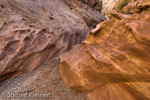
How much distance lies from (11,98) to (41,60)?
178cm

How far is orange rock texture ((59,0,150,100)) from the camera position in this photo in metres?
1.78

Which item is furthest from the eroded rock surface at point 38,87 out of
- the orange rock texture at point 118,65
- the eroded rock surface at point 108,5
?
the eroded rock surface at point 108,5

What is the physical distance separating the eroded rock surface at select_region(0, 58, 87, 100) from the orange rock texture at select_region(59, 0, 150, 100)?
0.90ft

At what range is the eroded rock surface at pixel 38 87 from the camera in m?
2.67

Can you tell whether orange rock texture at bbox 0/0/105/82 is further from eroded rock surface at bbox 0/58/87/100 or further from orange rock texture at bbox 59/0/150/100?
orange rock texture at bbox 59/0/150/100

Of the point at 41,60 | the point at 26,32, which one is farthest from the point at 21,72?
the point at 26,32

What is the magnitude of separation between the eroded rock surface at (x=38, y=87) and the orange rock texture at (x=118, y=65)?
0.90 ft

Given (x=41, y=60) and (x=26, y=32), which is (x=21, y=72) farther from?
(x=26, y=32)

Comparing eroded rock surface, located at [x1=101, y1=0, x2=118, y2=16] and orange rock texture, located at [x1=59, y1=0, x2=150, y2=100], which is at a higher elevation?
eroded rock surface, located at [x1=101, y1=0, x2=118, y2=16]

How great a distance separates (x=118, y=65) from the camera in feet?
6.72

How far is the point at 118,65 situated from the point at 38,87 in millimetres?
2636

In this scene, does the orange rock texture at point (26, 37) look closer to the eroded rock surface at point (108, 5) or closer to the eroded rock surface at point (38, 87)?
the eroded rock surface at point (38, 87)

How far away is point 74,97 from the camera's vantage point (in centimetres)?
266

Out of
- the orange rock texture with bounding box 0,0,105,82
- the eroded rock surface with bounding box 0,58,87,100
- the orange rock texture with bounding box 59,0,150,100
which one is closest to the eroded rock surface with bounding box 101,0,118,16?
the orange rock texture with bounding box 0,0,105,82
